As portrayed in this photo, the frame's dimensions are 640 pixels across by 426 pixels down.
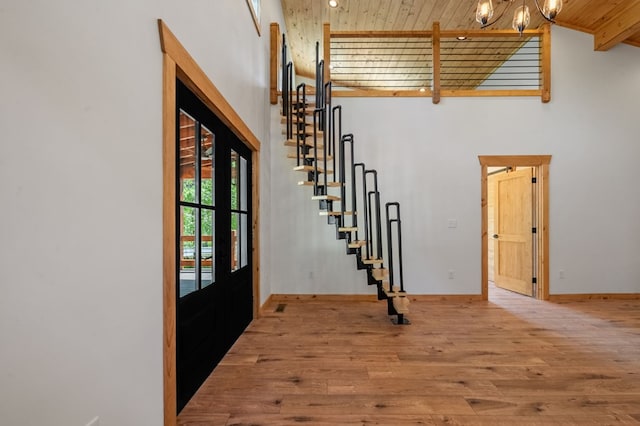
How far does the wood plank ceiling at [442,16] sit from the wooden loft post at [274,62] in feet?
2.28

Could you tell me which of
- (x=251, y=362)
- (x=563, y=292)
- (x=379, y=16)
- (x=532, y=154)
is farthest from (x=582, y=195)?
(x=251, y=362)

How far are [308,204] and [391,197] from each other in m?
1.21

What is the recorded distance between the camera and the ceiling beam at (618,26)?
3.98m

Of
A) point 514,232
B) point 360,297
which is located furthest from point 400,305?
point 514,232

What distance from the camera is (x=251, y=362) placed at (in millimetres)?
2475

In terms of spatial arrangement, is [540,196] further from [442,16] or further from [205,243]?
[205,243]

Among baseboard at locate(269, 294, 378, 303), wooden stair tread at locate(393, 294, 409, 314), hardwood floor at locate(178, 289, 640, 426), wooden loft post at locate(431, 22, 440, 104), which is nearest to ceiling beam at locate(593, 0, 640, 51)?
wooden loft post at locate(431, 22, 440, 104)

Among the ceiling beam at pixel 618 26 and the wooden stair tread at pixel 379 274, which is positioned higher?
the ceiling beam at pixel 618 26

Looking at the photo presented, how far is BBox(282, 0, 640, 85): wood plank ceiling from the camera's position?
418cm

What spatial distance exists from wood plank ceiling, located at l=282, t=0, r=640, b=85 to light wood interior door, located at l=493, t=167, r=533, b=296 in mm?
2184

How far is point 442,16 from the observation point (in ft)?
15.0

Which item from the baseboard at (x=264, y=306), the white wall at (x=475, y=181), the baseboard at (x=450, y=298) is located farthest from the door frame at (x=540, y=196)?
the baseboard at (x=264, y=306)

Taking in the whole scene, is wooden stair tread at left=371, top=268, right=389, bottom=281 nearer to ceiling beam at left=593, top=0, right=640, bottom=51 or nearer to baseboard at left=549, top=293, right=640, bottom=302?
baseboard at left=549, top=293, right=640, bottom=302

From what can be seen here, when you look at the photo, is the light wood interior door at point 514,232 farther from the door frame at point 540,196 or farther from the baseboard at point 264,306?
the baseboard at point 264,306
